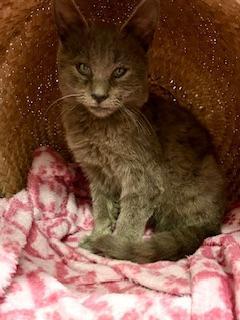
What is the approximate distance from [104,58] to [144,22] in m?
0.18

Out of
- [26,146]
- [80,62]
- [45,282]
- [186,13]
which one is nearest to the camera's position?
[45,282]

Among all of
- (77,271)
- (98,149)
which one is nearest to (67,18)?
(98,149)

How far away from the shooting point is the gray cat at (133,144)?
174 cm

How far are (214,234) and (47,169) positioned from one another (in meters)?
0.70

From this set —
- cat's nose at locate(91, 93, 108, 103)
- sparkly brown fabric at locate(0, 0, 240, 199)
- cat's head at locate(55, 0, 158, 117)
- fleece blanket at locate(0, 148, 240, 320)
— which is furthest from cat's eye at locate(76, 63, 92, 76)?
fleece blanket at locate(0, 148, 240, 320)

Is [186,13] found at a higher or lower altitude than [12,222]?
higher

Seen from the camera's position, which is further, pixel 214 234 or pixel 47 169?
pixel 47 169

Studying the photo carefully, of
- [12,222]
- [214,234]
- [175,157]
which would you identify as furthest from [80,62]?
[214,234]

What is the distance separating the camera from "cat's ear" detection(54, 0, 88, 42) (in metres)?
1.72

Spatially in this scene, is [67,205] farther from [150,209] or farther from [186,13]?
[186,13]

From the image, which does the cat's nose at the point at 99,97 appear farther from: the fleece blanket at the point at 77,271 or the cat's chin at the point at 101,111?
the fleece blanket at the point at 77,271

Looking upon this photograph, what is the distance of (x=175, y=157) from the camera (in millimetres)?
1878

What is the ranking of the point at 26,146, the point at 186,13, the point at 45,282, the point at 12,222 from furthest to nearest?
the point at 26,146, the point at 186,13, the point at 12,222, the point at 45,282

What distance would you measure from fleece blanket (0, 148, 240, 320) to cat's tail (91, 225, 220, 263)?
34mm
